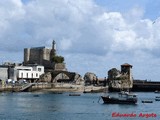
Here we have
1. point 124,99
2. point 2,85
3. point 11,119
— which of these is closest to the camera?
point 11,119

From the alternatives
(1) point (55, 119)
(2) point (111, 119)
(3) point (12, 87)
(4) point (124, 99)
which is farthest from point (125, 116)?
(3) point (12, 87)

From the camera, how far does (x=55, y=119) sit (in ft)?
245

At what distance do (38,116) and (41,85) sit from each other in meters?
120

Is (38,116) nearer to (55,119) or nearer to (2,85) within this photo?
(55,119)

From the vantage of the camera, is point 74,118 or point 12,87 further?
point 12,87

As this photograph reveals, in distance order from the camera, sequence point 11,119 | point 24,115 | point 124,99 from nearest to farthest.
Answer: point 11,119
point 24,115
point 124,99

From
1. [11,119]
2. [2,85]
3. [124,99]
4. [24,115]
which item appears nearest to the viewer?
[11,119]

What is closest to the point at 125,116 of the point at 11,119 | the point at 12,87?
the point at 11,119

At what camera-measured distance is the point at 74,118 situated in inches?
3046

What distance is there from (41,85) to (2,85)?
700 inches

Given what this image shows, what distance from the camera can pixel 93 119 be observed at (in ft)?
252

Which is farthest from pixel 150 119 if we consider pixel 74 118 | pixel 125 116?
pixel 74 118

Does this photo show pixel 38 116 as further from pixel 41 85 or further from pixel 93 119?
pixel 41 85

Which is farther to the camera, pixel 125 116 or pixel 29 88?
pixel 29 88
